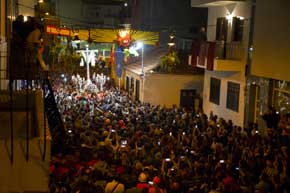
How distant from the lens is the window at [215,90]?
27345 mm

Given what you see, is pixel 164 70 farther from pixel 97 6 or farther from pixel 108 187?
pixel 97 6

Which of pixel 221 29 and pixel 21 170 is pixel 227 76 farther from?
pixel 21 170

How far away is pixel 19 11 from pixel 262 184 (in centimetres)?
1121

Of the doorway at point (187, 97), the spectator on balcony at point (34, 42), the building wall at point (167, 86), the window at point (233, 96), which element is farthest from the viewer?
the doorway at point (187, 97)

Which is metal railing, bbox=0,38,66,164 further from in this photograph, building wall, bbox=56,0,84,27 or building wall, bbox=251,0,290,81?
building wall, bbox=56,0,84,27

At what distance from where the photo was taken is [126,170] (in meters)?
13.3

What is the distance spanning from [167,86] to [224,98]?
5.89 m

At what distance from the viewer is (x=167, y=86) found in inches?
1244

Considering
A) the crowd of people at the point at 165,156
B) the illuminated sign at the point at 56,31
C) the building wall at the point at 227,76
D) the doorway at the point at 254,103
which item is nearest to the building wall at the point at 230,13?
the building wall at the point at 227,76

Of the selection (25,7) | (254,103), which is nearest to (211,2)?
(254,103)

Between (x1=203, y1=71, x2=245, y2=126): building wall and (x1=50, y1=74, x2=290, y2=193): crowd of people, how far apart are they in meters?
2.71

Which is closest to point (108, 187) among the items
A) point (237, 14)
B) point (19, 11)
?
point (19, 11)

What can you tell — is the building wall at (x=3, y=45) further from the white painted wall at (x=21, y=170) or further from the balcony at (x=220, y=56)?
the balcony at (x=220, y=56)

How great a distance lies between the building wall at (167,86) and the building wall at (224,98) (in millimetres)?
2364
